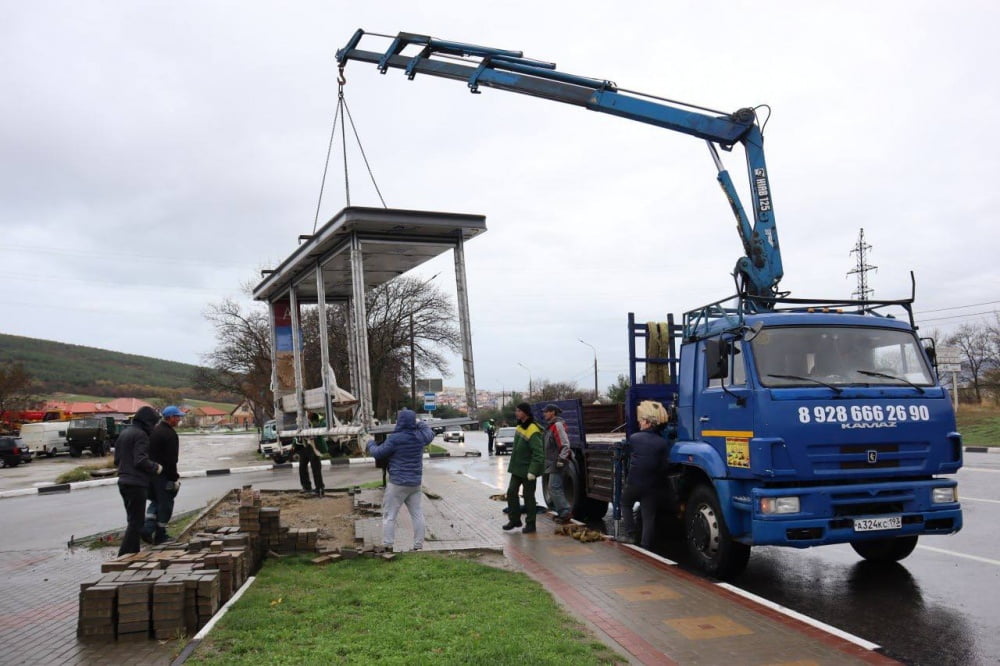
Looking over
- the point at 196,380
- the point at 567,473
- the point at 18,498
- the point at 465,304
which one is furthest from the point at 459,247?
the point at 196,380

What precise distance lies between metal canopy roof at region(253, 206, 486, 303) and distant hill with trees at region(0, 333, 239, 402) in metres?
111

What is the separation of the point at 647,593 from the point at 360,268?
6648 mm

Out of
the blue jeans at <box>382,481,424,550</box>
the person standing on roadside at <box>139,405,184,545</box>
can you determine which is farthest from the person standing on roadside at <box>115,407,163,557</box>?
the blue jeans at <box>382,481,424,550</box>

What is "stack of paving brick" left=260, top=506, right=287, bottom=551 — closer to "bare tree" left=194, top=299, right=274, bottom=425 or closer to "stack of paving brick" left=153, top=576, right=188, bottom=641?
"stack of paving brick" left=153, top=576, right=188, bottom=641

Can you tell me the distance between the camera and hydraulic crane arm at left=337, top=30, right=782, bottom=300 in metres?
10.5

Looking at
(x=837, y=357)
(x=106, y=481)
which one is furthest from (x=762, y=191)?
(x=106, y=481)

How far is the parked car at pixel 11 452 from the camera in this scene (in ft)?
113

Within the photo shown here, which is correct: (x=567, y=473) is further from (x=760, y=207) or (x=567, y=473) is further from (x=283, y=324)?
(x=283, y=324)

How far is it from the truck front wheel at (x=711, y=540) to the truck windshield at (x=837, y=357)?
1.47m

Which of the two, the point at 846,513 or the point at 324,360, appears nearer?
the point at 846,513

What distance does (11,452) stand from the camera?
3469cm

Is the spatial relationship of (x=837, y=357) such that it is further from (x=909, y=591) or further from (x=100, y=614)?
(x=100, y=614)

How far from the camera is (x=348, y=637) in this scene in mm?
5262

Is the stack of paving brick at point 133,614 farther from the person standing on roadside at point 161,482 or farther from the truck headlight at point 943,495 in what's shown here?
the truck headlight at point 943,495
